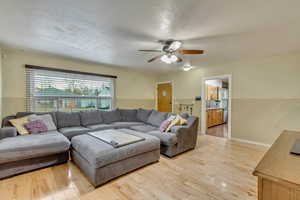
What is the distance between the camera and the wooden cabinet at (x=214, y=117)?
5.94 meters

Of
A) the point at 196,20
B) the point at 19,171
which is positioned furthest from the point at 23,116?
the point at 196,20

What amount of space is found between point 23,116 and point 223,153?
4557mm

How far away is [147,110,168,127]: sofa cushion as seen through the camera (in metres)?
3.87

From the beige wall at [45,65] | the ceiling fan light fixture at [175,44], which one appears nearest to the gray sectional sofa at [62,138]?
the beige wall at [45,65]

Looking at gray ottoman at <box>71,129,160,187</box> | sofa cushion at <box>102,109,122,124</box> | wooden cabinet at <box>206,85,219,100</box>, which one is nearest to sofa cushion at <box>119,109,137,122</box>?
sofa cushion at <box>102,109,122,124</box>

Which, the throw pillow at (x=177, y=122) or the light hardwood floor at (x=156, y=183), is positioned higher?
the throw pillow at (x=177, y=122)

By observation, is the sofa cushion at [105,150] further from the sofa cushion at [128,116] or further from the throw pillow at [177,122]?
the sofa cushion at [128,116]

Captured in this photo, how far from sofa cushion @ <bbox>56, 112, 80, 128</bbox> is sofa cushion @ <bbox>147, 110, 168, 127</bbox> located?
78.9 inches

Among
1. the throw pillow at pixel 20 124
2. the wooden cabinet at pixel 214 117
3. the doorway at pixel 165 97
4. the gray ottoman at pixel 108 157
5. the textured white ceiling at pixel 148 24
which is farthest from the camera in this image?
the doorway at pixel 165 97

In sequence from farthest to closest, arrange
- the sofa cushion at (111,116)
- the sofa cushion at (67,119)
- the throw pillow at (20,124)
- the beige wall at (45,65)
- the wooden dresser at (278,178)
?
the sofa cushion at (111,116), the sofa cushion at (67,119), the beige wall at (45,65), the throw pillow at (20,124), the wooden dresser at (278,178)

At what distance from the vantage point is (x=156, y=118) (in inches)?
158

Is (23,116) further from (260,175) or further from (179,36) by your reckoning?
(260,175)

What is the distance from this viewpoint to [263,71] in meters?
3.69

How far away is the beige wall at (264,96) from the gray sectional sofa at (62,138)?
178cm
